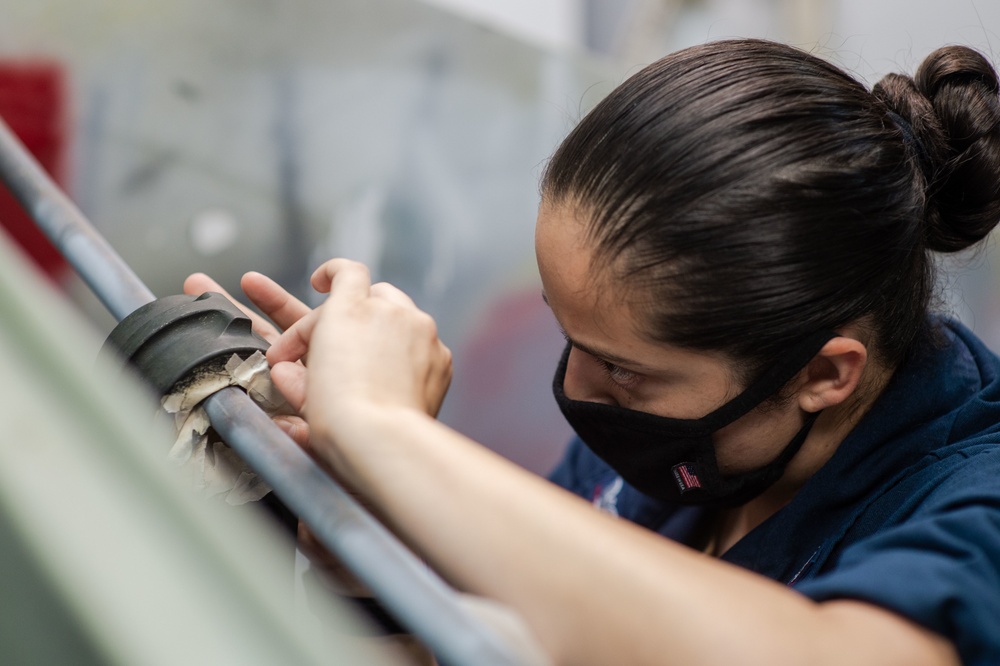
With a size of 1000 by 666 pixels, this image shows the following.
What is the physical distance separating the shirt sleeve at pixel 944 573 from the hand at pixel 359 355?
0.30 metres

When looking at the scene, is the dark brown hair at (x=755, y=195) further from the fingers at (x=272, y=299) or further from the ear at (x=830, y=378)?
the fingers at (x=272, y=299)

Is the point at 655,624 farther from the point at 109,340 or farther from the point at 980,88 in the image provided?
the point at 980,88

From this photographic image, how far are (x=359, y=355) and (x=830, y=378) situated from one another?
0.42 meters

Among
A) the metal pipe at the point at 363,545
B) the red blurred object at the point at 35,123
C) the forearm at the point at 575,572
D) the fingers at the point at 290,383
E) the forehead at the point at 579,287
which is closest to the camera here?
the metal pipe at the point at 363,545

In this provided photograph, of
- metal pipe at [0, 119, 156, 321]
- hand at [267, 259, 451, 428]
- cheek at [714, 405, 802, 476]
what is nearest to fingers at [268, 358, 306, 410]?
hand at [267, 259, 451, 428]

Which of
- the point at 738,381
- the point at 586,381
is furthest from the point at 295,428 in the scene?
the point at 738,381

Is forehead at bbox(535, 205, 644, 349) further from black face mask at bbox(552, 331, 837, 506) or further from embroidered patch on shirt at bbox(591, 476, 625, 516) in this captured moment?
embroidered patch on shirt at bbox(591, 476, 625, 516)

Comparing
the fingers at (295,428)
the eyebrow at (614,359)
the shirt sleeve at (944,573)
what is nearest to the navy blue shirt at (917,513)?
→ the shirt sleeve at (944,573)

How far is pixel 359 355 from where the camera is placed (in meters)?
0.58

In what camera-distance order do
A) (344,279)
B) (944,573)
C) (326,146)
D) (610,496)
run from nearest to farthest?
1. (944,573)
2. (344,279)
3. (610,496)
4. (326,146)

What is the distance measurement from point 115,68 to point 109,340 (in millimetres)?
623

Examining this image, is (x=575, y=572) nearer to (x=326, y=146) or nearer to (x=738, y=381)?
(x=738, y=381)

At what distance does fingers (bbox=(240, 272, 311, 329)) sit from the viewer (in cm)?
78

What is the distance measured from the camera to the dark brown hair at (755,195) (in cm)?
68
